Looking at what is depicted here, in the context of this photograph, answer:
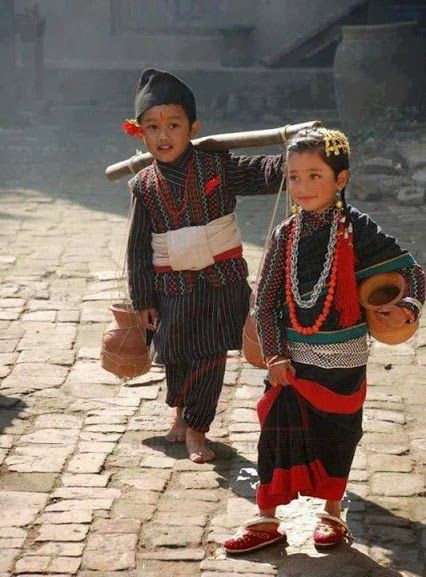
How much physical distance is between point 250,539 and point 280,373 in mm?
579

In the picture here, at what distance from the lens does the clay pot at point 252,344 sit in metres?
4.91

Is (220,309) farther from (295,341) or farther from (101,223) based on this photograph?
(101,223)

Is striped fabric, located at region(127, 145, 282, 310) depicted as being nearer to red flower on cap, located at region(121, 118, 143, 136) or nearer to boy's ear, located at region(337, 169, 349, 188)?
red flower on cap, located at region(121, 118, 143, 136)

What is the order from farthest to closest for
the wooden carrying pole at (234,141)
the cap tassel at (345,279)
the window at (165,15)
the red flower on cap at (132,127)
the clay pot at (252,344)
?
the window at (165,15), the red flower on cap at (132,127), the wooden carrying pole at (234,141), the clay pot at (252,344), the cap tassel at (345,279)

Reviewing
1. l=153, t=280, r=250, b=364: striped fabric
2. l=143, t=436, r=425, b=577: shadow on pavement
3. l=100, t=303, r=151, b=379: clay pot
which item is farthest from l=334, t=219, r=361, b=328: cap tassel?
l=100, t=303, r=151, b=379: clay pot

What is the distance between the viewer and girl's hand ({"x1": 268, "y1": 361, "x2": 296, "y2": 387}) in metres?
4.41

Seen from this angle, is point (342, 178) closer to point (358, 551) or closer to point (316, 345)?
point (316, 345)

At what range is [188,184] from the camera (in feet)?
17.4

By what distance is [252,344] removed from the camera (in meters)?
4.92

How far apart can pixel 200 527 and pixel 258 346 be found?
72 cm

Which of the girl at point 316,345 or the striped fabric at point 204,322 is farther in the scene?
the striped fabric at point 204,322

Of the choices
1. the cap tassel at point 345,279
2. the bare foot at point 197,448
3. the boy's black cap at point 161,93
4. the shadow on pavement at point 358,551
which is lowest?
the shadow on pavement at point 358,551

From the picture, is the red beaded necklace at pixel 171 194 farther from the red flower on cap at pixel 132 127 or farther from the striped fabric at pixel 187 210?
the red flower on cap at pixel 132 127

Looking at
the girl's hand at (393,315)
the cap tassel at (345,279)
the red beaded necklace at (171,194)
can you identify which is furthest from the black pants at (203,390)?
the girl's hand at (393,315)
